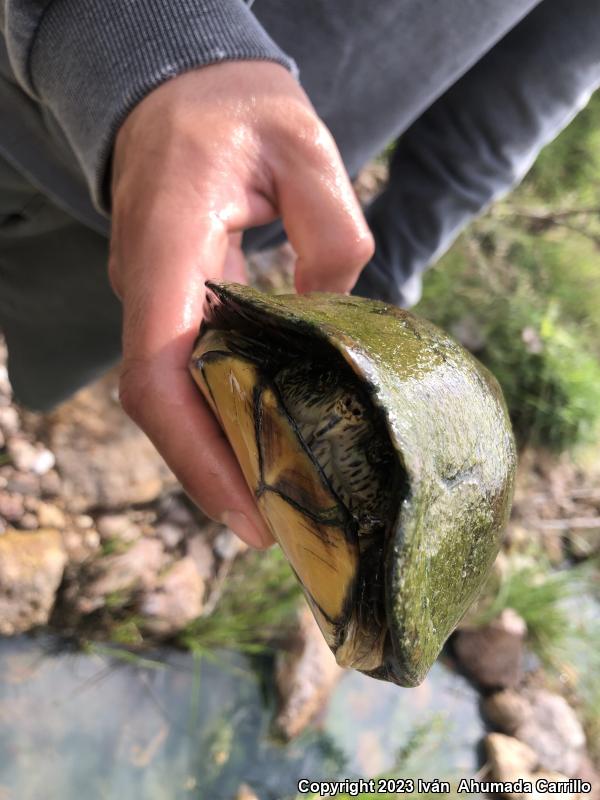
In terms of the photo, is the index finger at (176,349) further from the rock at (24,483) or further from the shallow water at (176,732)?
the shallow water at (176,732)

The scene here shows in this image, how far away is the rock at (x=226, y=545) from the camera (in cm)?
209

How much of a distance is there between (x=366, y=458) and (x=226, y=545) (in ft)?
4.95

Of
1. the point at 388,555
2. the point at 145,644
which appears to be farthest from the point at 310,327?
the point at 145,644

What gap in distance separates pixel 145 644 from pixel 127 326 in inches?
52.8

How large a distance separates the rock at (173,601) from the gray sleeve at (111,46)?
1313 mm

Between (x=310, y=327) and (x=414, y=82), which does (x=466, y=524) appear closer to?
(x=310, y=327)

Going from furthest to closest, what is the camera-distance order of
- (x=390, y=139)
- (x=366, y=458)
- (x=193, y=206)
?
1. (x=390, y=139)
2. (x=193, y=206)
3. (x=366, y=458)

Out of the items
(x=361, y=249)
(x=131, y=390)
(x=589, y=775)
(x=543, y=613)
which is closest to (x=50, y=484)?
(x=131, y=390)

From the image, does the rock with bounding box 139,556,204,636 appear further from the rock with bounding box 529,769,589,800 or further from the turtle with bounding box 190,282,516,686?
the rock with bounding box 529,769,589,800

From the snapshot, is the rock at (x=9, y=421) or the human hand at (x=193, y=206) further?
the rock at (x=9, y=421)

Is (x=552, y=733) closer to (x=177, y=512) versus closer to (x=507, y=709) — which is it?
(x=507, y=709)

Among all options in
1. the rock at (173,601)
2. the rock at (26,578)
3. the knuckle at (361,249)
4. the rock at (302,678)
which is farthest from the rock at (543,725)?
the knuckle at (361,249)

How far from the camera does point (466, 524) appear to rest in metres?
0.74

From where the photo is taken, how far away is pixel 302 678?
208 centimetres
